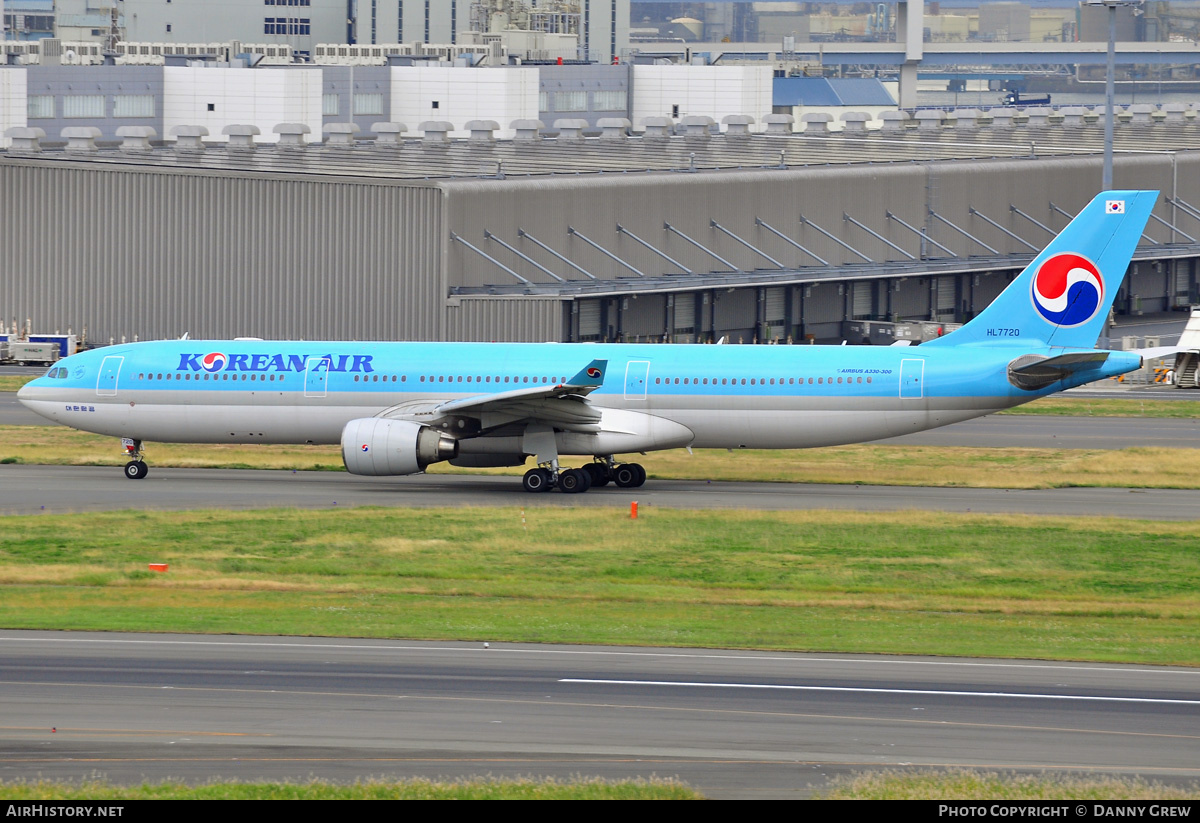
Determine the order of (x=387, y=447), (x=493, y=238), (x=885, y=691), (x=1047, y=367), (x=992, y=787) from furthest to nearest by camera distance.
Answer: (x=493, y=238) → (x=1047, y=367) → (x=387, y=447) → (x=885, y=691) → (x=992, y=787)

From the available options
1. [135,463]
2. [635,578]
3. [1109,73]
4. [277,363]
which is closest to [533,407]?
[277,363]

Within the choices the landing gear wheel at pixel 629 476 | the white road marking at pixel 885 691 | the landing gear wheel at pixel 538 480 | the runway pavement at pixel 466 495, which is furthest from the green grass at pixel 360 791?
the landing gear wheel at pixel 629 476

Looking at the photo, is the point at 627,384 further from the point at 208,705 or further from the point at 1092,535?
the point at 208,705

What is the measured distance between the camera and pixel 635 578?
32.1 metres

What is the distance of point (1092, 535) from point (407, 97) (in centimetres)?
10912

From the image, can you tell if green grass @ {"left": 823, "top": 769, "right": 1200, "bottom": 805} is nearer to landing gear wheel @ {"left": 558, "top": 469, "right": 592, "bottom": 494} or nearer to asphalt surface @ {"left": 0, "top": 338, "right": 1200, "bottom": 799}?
asphalt surface @ {"left": 0, "top": 338, "right": 1200, "bottom": 799}

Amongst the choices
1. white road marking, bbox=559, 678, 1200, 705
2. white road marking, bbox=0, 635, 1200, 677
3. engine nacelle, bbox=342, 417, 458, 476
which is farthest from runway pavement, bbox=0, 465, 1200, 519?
white road marking, bbox=559, 678, 1200, 705

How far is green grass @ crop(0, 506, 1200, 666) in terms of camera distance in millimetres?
27016

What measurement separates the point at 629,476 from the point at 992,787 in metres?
27.9

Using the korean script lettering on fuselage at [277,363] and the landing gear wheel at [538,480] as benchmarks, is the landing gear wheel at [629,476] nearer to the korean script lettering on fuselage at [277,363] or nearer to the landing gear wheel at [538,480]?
the landing gear wheel at [538,480]

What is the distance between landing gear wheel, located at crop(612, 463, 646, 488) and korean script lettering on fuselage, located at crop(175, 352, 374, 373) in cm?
756

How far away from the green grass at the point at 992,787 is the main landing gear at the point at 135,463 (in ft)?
103

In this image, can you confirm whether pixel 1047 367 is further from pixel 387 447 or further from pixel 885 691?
pixel 885 691

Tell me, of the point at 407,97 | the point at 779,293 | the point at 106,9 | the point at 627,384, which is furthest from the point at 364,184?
the point at 106,9
